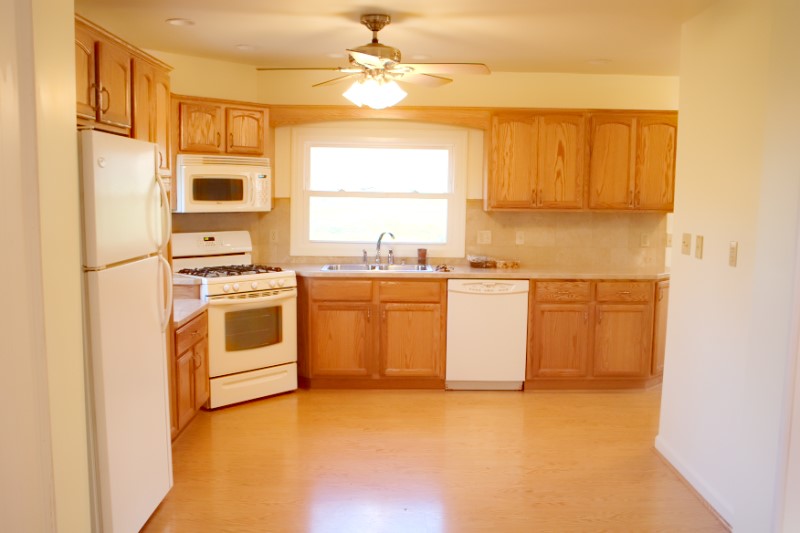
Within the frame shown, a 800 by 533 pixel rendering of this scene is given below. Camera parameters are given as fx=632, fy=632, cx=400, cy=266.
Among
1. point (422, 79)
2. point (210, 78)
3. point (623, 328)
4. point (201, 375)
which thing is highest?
point (210, 78)

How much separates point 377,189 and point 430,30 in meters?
1.74

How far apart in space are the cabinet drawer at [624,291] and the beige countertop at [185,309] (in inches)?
116

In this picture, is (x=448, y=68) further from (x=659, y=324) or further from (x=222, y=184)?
(x=659, y=324)

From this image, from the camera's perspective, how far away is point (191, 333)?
13.0 feet

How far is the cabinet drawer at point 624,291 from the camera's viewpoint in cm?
488

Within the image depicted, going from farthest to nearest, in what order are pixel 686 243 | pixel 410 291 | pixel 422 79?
1. pixel 410 291
2. pixel 422 79
3. pixel 686 243

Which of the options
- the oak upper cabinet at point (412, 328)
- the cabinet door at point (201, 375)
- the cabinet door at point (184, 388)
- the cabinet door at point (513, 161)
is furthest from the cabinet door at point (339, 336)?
the cabinet door at point (513, 161)

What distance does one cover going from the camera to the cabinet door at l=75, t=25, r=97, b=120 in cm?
256

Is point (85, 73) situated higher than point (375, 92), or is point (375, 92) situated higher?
point (375, 92)

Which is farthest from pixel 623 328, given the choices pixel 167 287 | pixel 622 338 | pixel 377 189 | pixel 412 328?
pixel 167 287

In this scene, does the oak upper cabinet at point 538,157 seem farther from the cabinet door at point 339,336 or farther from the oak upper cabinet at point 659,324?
the cabinet door at point 339,336

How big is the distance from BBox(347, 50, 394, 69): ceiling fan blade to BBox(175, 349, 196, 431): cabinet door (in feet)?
6.50

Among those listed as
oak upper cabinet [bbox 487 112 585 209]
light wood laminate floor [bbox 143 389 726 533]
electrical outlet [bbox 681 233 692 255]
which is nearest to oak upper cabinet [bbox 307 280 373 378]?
light wood laminate floor [bbox 143 389 726 533]

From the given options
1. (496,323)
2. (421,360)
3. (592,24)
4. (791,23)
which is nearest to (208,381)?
(421,360)
